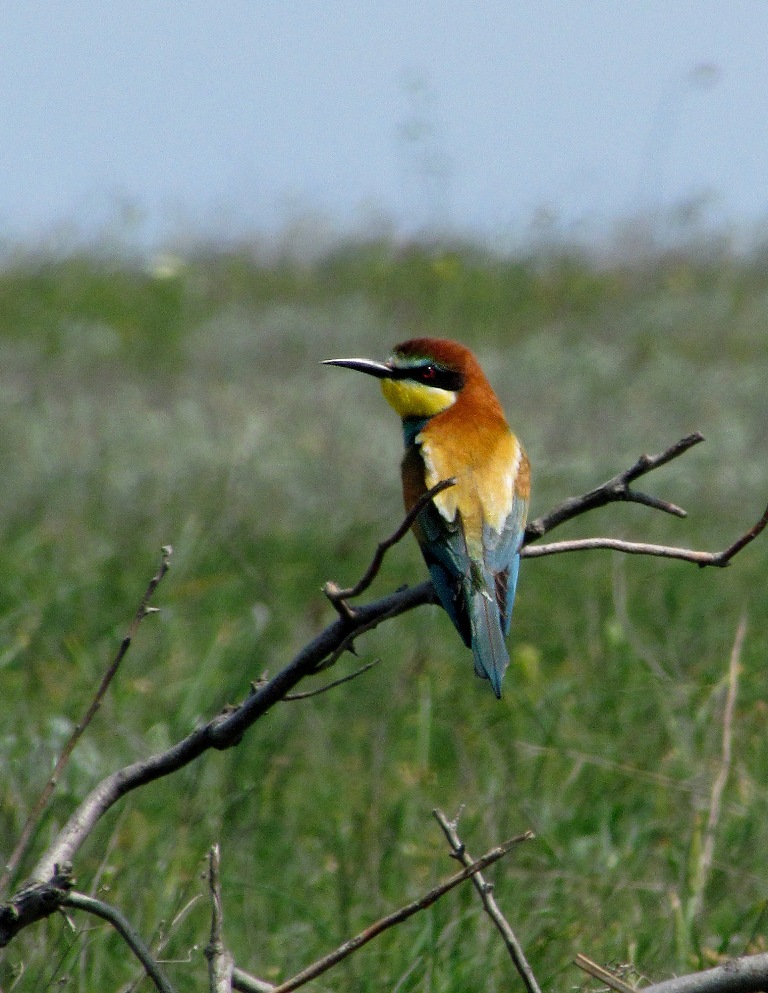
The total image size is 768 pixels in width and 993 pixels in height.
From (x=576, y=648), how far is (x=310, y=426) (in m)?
2.95

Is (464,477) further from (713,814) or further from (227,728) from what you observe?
(227,728)

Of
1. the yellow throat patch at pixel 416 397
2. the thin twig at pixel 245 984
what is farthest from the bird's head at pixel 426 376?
the thin twig at pixel 245 984

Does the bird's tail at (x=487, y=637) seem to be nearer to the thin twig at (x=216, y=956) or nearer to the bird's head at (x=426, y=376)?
the bird's head at (x=426, y=376)

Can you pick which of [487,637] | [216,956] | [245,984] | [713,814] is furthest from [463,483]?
[216,956]

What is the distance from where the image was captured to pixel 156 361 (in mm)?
9039

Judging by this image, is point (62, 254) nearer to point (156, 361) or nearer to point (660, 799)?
point (156, 361)

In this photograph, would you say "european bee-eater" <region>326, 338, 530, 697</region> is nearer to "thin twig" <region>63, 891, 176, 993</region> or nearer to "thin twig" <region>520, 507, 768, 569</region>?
"thin twig" <region>520, 507, 768, 569</region>

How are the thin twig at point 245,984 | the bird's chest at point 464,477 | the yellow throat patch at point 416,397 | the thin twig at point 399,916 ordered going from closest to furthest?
the thin twig at point 399,916 < the thin twig at point 245,984 < the bird's chest at point 464,477 < the yellow throat patch at point 416,397

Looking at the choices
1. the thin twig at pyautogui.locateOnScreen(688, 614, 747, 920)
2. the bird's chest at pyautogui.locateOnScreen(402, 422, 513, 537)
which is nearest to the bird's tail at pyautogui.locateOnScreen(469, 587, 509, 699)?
the bird's chest at pyautogui.locateOnScreen(402, 422, 513, 537)

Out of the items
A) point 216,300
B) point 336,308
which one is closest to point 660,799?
point 336,308

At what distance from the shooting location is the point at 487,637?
93.0 inches

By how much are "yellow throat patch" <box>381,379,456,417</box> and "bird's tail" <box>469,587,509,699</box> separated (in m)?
0.67

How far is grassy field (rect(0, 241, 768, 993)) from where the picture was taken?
256 cm

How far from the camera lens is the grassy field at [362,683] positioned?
256cm
